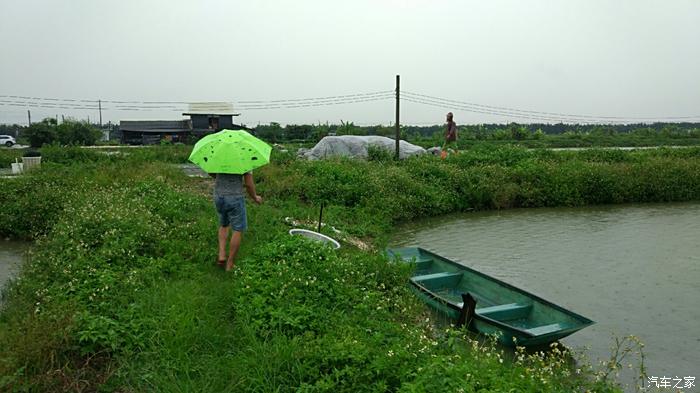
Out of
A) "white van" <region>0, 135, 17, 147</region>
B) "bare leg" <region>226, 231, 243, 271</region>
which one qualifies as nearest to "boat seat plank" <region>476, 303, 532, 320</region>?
"bare leg" <region>226, 231, 243, 271</region>

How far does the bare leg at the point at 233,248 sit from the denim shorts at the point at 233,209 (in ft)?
0.26

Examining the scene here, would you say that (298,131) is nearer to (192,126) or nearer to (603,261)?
(192,126)

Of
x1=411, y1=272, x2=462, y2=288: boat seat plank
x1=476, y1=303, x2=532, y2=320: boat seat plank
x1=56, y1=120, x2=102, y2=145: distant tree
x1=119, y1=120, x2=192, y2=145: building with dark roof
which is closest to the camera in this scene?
x1=476, y1=303, x2=532, y2=320: boat seat plank

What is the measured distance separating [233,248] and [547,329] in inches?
149

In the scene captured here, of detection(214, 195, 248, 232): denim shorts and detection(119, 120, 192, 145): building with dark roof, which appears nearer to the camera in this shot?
detection(214, 195, 248, 232): denim shorts

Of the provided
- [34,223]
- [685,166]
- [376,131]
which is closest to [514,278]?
[34,223]

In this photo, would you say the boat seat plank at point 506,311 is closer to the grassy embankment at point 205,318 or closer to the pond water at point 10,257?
the grassy embankment at point 205,318

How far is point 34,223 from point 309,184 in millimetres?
6268

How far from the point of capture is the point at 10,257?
9695 mm

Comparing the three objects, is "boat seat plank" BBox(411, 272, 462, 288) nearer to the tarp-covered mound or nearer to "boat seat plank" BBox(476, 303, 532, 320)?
"boat seat plank" BBox(476, 303, 532, 320)

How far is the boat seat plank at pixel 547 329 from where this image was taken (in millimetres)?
5601

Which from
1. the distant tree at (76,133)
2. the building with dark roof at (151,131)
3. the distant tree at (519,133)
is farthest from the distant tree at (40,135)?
the distant tree at (519,133)

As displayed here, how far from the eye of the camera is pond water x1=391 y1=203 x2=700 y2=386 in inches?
254

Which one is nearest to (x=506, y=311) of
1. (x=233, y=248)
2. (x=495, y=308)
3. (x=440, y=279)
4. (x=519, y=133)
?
(x=495, y=308)
